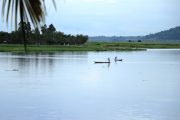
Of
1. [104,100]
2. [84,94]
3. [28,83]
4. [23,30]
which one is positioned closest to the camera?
[23,30]

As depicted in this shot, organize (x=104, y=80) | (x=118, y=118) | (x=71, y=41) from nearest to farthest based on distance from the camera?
(x=118, y=118), (x=104, y=80), (x=71, y=41)

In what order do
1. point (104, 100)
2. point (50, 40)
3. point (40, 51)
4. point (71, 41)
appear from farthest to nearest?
point (71, 41) → point (50, 40) → point (40, 51) → point (104, 100)

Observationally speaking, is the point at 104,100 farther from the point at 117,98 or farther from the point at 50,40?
the point at 50,40

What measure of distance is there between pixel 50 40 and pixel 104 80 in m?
81.1

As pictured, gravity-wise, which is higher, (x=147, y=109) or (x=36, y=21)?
(x=36, y=21)

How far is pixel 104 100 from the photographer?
87.4 ft

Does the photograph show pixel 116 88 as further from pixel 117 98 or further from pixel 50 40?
pixel 50 40

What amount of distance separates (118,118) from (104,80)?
817 inches

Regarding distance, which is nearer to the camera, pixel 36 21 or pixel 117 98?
pixel 36 21

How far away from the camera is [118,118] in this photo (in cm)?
1998

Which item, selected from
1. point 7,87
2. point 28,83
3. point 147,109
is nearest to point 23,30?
point 147,109

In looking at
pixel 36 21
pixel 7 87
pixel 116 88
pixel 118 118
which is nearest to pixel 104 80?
pixel 116 88

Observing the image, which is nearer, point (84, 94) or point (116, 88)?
point (84, 94)

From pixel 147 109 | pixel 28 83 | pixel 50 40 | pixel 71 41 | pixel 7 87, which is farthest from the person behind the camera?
pixel 71 41
